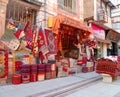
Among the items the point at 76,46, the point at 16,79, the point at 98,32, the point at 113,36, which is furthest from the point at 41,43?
the point at 113,36

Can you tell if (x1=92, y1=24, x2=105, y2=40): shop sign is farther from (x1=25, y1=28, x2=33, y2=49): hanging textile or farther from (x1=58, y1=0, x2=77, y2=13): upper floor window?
(x1=25, y1=28, x2=33, y2=49): hanging textile

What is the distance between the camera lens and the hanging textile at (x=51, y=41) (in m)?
11.0

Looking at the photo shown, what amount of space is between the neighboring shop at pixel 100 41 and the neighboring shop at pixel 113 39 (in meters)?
1.28

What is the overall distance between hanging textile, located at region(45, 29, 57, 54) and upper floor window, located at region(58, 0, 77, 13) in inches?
117

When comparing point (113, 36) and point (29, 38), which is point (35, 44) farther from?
point (113, 36)

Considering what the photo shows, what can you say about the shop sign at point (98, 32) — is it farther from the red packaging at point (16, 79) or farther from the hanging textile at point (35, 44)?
the red packaging at point (16, 79)

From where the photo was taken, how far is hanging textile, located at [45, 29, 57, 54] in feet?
36.0

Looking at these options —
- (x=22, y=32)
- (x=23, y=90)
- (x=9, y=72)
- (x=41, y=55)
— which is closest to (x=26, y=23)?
(x=22, y=32)

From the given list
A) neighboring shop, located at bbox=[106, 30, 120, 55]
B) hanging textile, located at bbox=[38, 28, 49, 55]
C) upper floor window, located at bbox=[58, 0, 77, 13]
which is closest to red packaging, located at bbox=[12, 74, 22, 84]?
hanging textile, located at bbox=[38, 28, 49, 55]

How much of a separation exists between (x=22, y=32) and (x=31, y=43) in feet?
2.61

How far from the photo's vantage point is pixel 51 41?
11.2 meters

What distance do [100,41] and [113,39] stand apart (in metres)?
5.77

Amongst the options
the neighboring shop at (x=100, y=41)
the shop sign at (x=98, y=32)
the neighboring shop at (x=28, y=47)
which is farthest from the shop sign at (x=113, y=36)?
the neighboring shop at (x=28, y=47)

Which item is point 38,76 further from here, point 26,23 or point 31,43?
point 26,23
